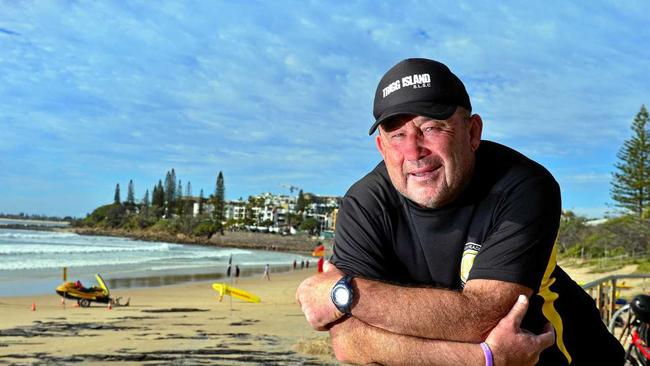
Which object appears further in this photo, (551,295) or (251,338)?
(251,338)

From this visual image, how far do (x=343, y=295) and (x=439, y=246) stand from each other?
0.34 metres

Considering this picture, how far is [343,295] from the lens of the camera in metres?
1.75

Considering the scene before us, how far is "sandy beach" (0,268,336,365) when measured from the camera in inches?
433

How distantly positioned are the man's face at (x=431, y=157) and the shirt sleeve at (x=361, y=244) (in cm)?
15

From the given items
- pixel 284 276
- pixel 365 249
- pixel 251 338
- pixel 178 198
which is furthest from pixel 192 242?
pixel 365 249

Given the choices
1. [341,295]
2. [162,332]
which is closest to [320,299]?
[341,295]

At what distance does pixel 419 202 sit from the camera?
6.05ft

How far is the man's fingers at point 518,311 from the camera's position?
5.46 feet

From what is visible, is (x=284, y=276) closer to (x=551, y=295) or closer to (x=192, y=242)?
(x=551, y=295)

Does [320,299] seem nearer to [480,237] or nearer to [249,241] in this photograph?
[480,237]

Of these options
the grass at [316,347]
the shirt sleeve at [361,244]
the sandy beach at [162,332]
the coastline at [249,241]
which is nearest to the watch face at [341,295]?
the shirt sleeve at [361,244]

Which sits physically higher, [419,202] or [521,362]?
[419,202]

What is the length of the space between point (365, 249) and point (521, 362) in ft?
1.81

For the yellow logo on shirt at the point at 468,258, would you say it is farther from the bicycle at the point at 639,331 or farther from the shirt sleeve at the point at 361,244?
the bicycle at the point at 639,331
